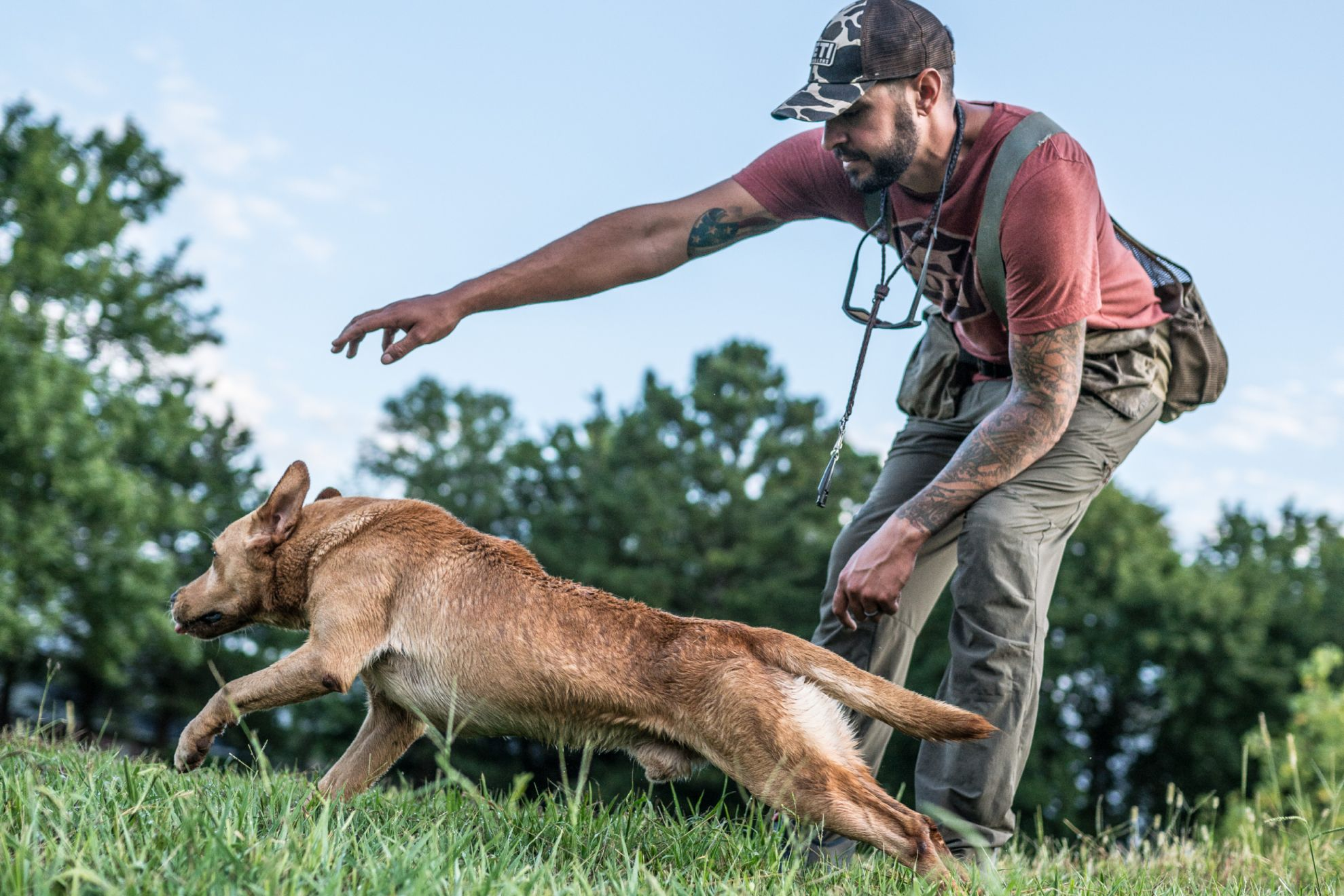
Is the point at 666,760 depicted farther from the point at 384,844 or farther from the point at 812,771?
the point at 384,844

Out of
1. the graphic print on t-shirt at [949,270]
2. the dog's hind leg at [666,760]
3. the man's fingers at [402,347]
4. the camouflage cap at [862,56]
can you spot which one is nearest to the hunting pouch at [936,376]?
the graphic print on t-shirt at [949,270]

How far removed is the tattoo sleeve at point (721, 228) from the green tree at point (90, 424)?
25115mm

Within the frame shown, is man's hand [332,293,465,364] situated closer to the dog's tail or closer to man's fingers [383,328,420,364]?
man's fingers [383,328,420,364]

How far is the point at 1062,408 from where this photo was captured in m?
4.81

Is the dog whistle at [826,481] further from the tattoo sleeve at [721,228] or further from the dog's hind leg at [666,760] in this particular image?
the tattoo sleeve at [721,228]

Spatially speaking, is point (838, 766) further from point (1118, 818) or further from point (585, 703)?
point (1118, 818)

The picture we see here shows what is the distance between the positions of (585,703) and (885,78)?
8.81ft

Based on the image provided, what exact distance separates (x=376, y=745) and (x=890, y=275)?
2.91 meters

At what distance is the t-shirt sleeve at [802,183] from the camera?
5.56m

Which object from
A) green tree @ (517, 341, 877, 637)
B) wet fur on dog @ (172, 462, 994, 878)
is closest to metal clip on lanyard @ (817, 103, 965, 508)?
wet fur on dog @ (172, 462, 994, 878)

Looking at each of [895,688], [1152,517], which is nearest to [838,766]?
[895,688]

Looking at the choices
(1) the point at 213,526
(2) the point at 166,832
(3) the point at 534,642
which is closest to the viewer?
(2) the point at 166,832

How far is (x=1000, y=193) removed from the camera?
472 centimetres

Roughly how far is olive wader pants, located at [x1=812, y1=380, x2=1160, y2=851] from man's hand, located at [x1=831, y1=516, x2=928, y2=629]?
0.21 meters
